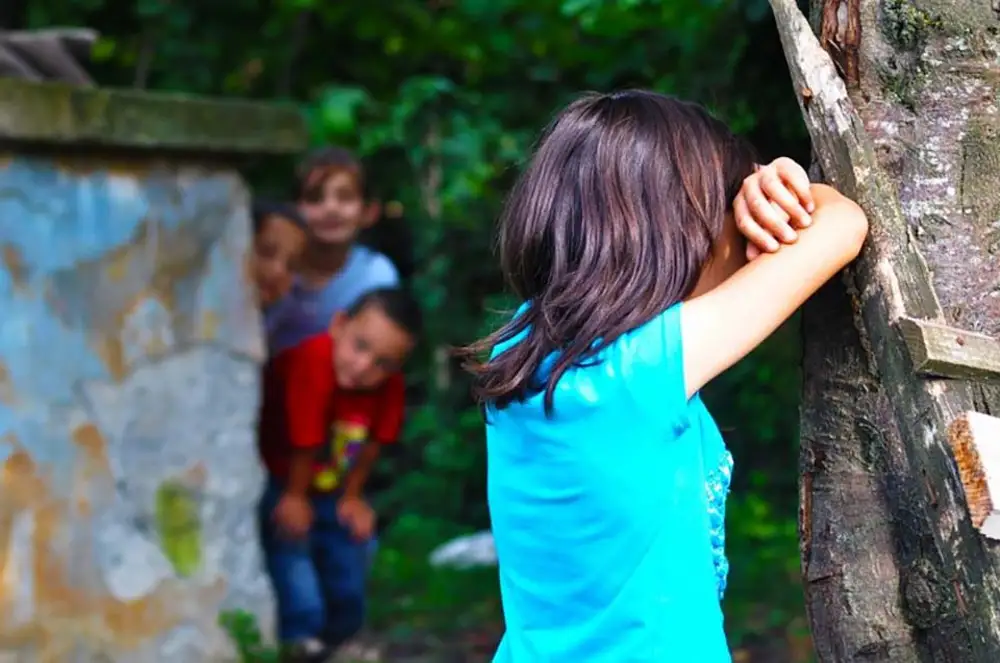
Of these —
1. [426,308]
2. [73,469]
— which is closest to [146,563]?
[73,469]

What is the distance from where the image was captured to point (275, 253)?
4.18 meters

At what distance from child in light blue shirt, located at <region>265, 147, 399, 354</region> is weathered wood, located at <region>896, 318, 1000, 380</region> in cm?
290

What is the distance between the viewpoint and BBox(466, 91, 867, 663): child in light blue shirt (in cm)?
150

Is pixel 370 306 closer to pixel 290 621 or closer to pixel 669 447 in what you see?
pixel 290 621

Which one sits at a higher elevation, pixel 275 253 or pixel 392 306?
pixel 275 253

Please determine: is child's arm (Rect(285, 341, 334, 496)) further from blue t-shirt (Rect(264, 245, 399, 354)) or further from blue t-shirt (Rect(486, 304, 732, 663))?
blue t-shirt (Rect(486, 304, 732, 663))

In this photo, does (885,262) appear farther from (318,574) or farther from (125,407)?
(318,574)

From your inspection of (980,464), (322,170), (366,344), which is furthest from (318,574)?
(980,464)

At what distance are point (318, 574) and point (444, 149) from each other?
7.11 feet

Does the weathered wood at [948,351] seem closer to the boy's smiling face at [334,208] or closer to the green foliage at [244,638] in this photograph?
the green foliage at [244,638]

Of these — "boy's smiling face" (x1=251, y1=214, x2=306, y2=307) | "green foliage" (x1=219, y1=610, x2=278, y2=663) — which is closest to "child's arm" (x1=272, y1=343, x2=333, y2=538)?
"boy's smiling face" (x1=251, y1=214, x2=306, y2=307)

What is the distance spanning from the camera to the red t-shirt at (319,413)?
13.4 feet

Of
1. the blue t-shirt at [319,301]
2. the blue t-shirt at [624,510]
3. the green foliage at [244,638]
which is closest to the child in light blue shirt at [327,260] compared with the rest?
the blue t-shirt at [319,301]

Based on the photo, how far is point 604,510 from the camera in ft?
4.99
